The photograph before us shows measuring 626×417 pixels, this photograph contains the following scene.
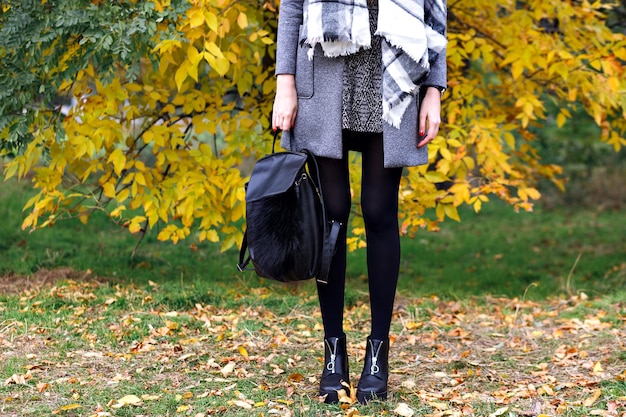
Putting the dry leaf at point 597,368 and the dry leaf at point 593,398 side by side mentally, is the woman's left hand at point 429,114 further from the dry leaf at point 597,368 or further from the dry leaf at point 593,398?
the dry leaf at point 597,368

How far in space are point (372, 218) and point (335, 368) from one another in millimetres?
516

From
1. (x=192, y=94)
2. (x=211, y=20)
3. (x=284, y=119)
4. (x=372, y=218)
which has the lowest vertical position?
(x=372, y=218)

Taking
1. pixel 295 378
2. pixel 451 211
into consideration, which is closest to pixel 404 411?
pixel 295 378

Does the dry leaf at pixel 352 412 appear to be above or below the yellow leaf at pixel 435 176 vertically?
below

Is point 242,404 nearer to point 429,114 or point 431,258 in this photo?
point 429,114

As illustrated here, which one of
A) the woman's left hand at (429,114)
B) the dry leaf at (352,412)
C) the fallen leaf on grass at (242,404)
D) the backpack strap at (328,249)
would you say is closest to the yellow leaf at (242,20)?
the woman's left hand at (429,114)

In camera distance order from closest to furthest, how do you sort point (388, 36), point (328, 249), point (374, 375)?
point (388, 36), point (328, 249), point (374, 375)

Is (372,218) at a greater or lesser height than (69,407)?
greater

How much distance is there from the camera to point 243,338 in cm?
323

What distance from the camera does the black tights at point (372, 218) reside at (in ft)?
7.73

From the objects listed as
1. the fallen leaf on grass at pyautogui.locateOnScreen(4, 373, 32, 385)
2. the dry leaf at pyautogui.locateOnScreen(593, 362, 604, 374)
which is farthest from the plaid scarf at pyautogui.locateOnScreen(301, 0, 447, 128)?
the fallen leaf on grass at pyautogui.locateOnScreen(4, 373, 32, 385)

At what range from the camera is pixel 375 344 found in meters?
2.43

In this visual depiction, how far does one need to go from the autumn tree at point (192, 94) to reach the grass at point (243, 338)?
42 centimetres

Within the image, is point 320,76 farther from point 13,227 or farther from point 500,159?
point 13,227
